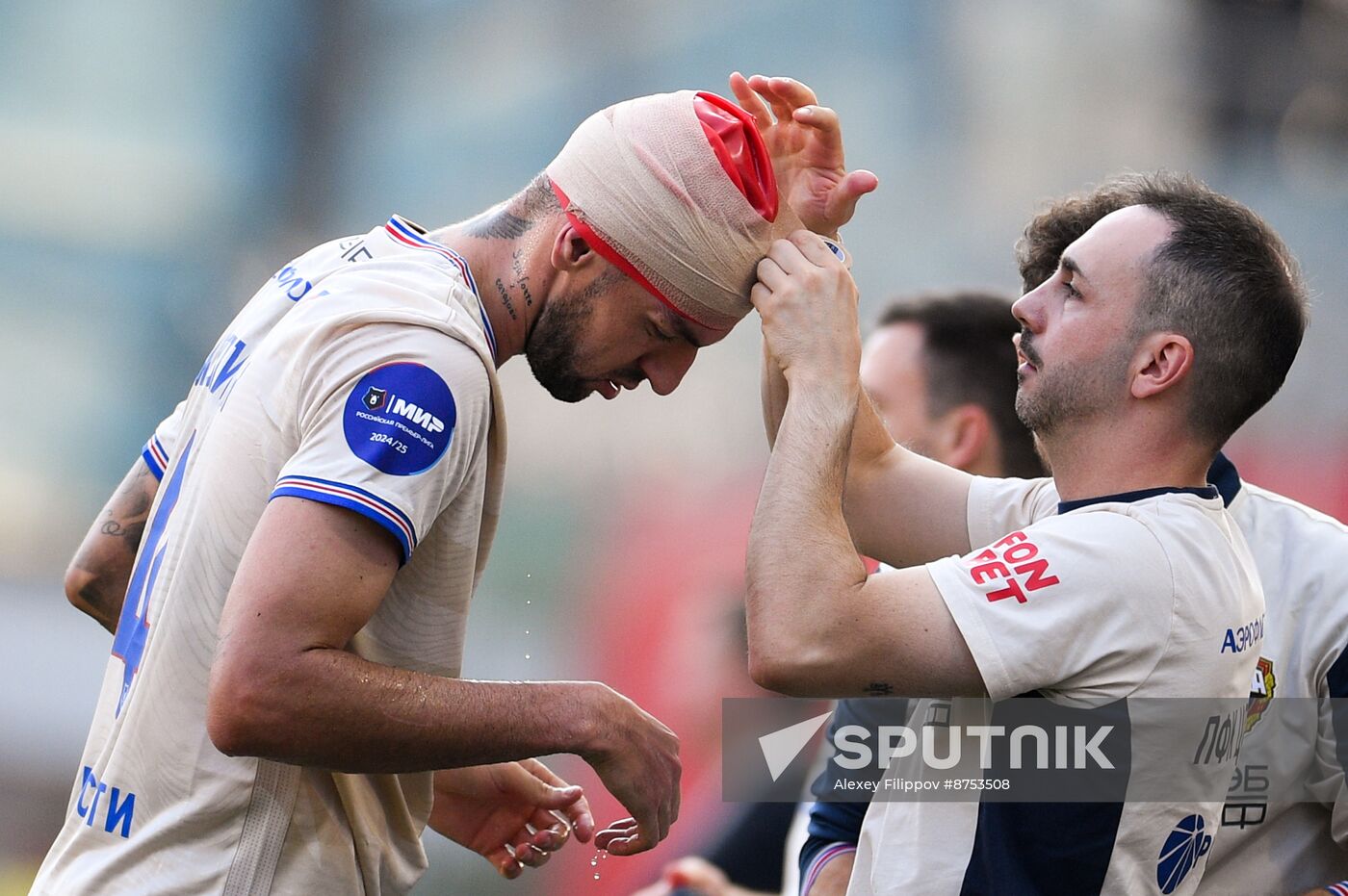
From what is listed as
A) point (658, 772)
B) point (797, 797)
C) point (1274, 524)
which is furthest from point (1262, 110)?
point (658, 772)

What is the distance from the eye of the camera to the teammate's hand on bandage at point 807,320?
220 centimetres

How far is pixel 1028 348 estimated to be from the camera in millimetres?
2350

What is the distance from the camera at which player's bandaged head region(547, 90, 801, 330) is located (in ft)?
6.96

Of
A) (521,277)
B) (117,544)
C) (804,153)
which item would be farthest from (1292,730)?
(117,544)

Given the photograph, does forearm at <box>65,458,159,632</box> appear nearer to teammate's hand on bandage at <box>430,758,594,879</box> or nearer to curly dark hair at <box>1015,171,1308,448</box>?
teammate's hand on bandage at <box>430,758,594,879</box>

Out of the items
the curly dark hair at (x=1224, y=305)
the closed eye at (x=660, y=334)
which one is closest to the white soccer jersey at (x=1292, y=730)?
the curly dark hair at (x=1224, y=305)

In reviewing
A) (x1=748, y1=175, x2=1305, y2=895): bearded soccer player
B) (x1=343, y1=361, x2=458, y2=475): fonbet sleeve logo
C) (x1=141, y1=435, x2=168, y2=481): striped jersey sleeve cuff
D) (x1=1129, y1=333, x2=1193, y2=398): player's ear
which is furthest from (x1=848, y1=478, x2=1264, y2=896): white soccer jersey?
(x1=141, y1=435, x2=168, y2=481): striped jersey sleeve cuff

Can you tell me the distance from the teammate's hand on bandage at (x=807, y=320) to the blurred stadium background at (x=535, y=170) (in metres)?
3.27

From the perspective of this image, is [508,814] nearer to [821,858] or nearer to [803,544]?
[821,858]

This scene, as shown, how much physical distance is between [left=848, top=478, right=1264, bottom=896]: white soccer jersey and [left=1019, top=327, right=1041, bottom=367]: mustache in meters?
0.27

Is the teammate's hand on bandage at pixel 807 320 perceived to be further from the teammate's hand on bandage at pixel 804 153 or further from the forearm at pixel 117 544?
the forearm at pixel 117 544

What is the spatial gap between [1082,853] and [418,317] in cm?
133

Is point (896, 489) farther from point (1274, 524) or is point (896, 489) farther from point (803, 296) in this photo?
point (1274, 524)

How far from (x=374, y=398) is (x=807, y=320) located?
31.5 inches
